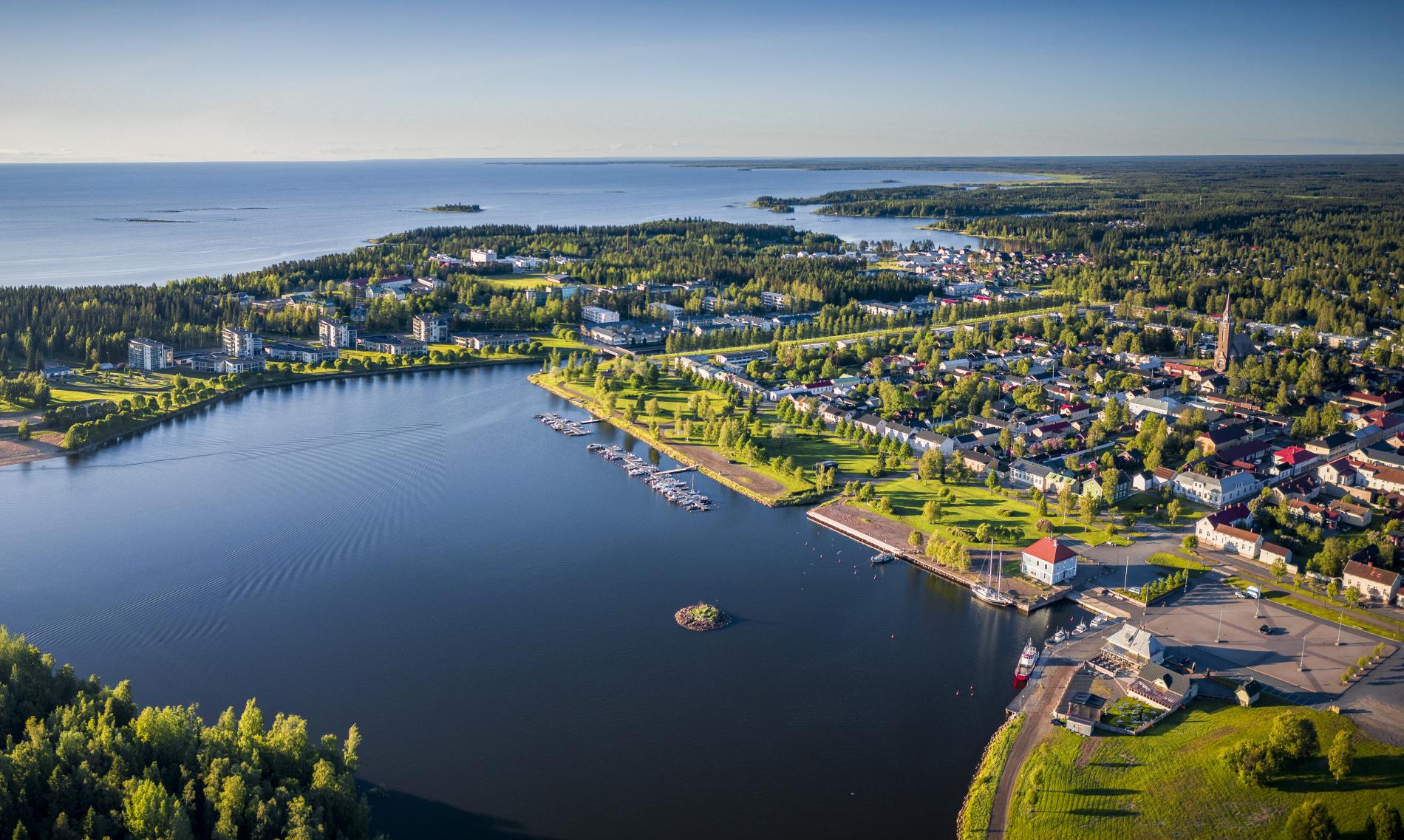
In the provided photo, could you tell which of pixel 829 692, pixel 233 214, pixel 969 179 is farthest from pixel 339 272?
pixel 969 179

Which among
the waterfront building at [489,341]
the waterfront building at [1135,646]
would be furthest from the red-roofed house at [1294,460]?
the waterfront building at [489,341]

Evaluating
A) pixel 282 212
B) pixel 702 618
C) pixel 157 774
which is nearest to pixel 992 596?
pixel 702 618

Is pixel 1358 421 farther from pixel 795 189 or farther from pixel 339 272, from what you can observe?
pixel 795 189

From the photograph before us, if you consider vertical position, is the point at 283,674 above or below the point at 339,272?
below

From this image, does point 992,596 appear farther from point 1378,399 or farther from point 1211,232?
point 1211,232

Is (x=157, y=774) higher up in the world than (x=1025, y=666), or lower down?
higher up

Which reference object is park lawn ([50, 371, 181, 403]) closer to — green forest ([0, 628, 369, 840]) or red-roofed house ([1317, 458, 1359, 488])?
green forest ([0, 628, 369, 840])
